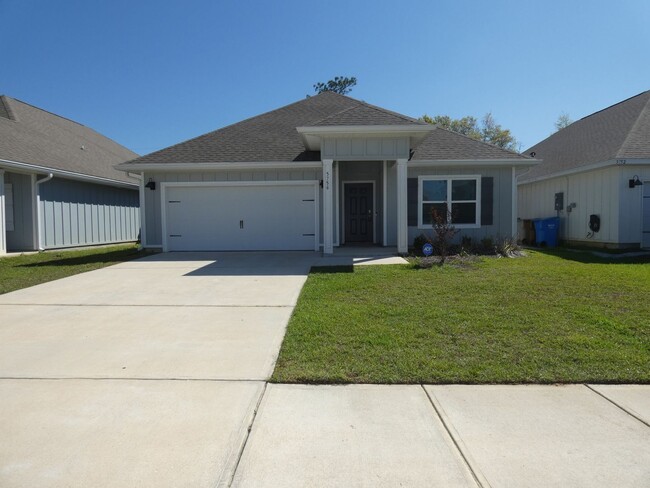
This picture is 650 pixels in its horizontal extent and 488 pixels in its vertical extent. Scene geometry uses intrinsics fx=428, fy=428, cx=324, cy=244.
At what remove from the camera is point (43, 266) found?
10.6 metres

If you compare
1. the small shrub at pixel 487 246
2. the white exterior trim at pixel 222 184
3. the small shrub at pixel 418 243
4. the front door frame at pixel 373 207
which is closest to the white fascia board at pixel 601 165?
the small shrub at pixel 487 246

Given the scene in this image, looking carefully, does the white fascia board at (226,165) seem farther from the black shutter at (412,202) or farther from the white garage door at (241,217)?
the black shutter at (412,202)

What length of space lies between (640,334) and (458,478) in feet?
11.7

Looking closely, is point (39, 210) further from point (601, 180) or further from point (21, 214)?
point (601, 180)

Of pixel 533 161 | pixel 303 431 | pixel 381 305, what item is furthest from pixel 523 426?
pixel 533 161

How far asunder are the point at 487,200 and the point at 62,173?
13993 millimetres

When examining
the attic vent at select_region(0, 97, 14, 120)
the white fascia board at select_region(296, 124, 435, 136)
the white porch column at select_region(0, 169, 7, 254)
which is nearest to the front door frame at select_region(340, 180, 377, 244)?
the white fascia board at select_region(296, 124, 435, 136)

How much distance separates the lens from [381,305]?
19.5 ft

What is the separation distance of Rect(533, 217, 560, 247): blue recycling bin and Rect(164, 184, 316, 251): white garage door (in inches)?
335

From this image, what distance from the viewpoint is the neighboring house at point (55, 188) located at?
552 inches

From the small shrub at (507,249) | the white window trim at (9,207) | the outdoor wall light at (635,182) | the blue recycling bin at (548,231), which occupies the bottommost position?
the small shrub at (507,249)

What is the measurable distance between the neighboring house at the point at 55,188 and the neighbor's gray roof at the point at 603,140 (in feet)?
57.1

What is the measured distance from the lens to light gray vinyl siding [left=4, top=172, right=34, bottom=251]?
14078 millimetres

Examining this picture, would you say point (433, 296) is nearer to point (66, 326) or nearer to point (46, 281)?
point (66, 326)
